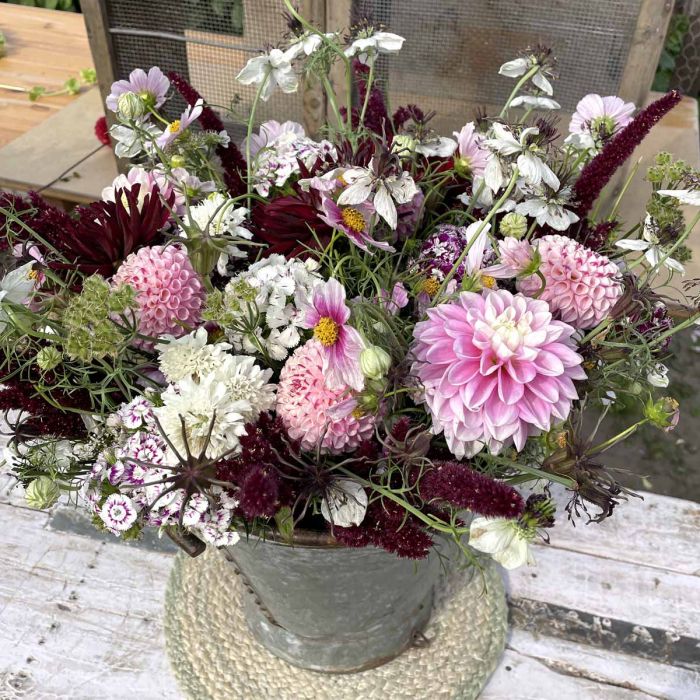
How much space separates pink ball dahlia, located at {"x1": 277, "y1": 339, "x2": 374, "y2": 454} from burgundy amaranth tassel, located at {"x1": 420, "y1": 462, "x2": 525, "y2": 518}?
72 mm

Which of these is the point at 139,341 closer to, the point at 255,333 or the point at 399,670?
the point at 255,333

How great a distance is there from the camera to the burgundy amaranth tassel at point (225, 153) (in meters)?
0.60

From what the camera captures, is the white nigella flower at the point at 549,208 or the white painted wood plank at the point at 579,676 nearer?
the white nigella flower at the point at 549,208

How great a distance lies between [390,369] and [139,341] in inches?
7.0

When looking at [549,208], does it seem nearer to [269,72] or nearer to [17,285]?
[269,72]

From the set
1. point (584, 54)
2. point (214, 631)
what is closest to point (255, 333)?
point (214, 631)

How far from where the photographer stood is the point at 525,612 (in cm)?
76

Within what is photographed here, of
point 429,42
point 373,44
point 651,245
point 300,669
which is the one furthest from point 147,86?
point 429,42

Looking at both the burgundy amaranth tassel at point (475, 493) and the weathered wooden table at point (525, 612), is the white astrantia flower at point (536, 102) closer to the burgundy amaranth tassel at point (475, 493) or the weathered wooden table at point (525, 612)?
the burgundy amaranth tassel at point (475, 493)

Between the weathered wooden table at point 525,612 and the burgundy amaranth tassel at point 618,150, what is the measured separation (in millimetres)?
417

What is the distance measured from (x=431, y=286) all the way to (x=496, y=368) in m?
0.11

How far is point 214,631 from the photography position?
761mm

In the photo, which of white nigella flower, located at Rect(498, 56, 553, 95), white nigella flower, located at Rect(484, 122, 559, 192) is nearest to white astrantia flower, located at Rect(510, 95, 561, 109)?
white nigella flower, located at Rect(498, 56, 553, 95)

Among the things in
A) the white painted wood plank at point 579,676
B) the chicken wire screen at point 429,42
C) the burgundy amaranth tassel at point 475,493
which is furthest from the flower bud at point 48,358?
the chicken wire screen at point 429,42
